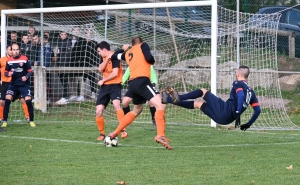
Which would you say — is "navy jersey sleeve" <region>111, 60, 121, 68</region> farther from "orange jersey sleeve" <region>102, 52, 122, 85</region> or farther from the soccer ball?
the soccer ball

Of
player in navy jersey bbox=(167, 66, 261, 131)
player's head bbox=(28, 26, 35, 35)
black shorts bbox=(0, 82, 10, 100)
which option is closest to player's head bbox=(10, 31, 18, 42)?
player's head bbox=(28, 26, 35, 35)

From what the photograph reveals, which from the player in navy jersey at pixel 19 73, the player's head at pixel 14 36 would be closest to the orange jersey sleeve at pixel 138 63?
the player in navy jersey at pixel 19 73

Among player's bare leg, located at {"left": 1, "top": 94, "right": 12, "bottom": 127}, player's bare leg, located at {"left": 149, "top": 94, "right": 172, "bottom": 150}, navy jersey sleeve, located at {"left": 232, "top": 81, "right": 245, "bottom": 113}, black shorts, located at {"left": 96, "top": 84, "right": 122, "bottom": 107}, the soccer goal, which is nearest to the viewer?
player's bare leg, located at {"left": 149, "top": 94, "right": 172, "bottom": 150}

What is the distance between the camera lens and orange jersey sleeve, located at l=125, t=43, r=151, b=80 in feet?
39.5

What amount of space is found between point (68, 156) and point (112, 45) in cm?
883

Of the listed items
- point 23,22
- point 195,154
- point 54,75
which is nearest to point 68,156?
point 195,154

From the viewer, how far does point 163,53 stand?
1925cm

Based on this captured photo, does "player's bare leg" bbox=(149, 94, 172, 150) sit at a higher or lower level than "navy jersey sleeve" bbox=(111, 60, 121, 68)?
lower

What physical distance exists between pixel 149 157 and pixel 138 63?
1890mm

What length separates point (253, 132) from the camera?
15109mm

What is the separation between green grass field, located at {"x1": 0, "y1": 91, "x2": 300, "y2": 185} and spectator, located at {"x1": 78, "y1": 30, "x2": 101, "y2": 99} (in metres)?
3.66

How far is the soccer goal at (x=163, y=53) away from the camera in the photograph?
1698cm

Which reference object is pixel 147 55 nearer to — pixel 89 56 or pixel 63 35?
pixel 63 35

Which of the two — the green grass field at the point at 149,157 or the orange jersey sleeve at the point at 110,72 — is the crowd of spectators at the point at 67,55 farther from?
the orange jersey sleeve at the point at 110,72
